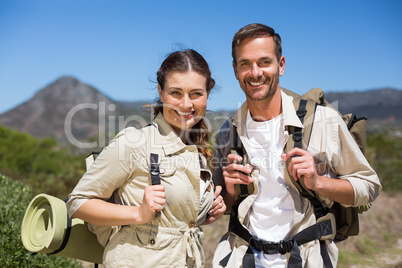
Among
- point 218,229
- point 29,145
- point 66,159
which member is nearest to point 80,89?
point 29,145

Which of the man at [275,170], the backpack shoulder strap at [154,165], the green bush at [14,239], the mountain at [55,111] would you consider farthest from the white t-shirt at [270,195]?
the mountain at [55,111]

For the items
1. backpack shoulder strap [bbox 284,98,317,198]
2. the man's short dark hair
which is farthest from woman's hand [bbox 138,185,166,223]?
the man's short dark hair

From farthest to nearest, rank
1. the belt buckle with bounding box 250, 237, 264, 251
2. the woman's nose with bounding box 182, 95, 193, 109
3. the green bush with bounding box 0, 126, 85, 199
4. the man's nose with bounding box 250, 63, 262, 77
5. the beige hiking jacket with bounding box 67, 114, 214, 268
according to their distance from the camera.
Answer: the green bush with bounding box 0, 126, 85, 199 < the man's nose with bounding box 250, 63, 262, 77 < the belt buckle with bounding box 250, 237, 264, 251 < the woman's nose with bounding box 182, 95, 193, 109 < the beige hiking jacket with bounding box 67, 114, 214, 268

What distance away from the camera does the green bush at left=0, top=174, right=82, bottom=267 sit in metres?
3.42

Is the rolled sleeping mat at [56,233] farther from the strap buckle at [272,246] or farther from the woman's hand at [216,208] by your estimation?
the strap buckle at [272,246]

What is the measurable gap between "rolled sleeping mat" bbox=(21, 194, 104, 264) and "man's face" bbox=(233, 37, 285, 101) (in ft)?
4.78

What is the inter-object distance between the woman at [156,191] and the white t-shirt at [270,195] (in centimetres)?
39

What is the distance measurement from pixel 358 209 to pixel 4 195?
3.50 metres

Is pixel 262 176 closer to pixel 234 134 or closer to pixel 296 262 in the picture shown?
pixel 234 134

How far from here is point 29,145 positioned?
2533 centimetres

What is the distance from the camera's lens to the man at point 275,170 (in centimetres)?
241

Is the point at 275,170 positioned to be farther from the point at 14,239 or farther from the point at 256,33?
the point at 14,239

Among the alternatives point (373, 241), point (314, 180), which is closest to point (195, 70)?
point (314, 180)

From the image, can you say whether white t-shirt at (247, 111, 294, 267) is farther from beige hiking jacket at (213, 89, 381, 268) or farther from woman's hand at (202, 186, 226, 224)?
woman's hand at (202, 186, 226, 224)
